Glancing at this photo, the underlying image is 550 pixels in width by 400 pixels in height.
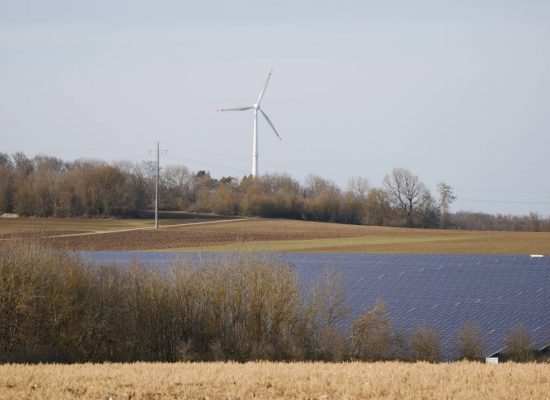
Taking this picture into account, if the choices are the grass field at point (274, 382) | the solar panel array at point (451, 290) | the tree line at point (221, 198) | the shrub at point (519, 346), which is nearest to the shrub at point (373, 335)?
the solar panel array at point (451, 290)

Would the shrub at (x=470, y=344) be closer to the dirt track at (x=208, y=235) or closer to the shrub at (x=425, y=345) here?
the shrub at (x=425, y=345)

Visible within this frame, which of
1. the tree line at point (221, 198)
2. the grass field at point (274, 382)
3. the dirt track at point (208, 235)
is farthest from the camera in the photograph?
the tree line at point (221, 198)

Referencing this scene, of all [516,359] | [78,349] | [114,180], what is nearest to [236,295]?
[78,349]

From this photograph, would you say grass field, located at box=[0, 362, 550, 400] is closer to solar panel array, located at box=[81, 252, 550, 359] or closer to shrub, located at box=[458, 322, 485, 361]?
shrub, located at box=[458, 322, 485, 361]

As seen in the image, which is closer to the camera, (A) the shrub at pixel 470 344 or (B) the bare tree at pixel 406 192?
(A) the shrub at pixel 470 344

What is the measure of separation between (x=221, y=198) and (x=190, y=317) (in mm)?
78563

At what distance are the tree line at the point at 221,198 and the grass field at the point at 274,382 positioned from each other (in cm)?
8428

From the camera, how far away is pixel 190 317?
47.7 m

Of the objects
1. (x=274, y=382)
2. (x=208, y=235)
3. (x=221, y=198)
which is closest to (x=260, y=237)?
(x=208, y=235)

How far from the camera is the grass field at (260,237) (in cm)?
7412

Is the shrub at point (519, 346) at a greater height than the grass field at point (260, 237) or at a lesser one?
lesser

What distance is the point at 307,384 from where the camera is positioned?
2227 centimetres

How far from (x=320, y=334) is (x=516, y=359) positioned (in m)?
9.77

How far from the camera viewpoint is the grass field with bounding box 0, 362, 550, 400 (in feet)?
68.2
